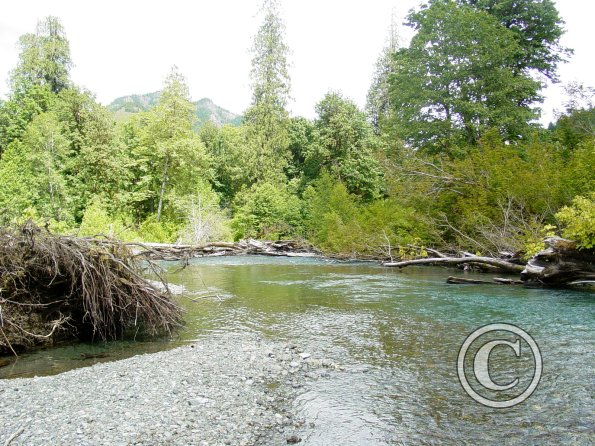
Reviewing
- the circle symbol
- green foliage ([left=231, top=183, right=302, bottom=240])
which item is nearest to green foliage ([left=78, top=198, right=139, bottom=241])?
green foliage ([left=231, top=183, right=302, bottom=240])

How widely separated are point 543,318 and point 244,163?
32817 mm

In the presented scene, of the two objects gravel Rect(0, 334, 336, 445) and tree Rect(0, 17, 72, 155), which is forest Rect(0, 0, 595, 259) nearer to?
tree Rect(0, 17, 72, 155)

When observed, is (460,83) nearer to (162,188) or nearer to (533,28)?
(533,28)

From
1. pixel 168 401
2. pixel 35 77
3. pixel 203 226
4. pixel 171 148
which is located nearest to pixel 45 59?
Answer: pixel 35 77

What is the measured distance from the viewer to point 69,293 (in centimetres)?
672

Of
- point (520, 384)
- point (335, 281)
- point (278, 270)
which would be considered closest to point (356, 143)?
point (278, 270)

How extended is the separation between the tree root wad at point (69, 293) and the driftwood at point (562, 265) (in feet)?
31.4

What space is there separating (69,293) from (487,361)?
21.2ft

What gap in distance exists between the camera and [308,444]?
3.34 metres

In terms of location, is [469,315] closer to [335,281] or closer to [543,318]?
[543,318]

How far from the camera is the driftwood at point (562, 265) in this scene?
400 inches

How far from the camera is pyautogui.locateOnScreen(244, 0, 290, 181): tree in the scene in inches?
1478

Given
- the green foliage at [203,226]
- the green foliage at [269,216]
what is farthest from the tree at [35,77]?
the green foliage at [269,216]

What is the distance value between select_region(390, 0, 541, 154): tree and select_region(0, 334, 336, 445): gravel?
1888 cm
